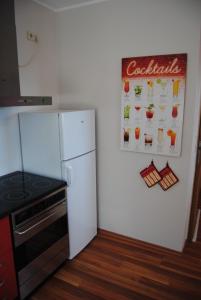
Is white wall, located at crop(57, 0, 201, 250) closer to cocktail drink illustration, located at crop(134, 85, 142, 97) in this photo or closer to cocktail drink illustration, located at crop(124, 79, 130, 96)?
cocktail drink illustration, located at crop(124, 79, 130, 96)

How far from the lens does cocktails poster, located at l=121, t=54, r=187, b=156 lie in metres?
2.06

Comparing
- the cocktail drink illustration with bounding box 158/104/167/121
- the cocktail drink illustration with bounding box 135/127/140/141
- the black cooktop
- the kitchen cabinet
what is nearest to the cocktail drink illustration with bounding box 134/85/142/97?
the cocktail drink illustration with bounding box 158/104/167/121

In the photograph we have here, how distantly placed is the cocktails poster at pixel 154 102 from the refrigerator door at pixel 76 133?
1.15ft

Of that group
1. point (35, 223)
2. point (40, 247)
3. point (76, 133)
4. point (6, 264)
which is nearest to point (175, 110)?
point (76, 133)

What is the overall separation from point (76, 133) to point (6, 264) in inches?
46.7

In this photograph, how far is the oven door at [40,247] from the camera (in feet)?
5.59

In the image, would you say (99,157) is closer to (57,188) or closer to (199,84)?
(57,188)

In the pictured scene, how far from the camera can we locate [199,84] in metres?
2.10

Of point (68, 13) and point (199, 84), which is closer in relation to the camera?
point (199, 84)

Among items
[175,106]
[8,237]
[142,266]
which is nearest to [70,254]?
[142,266]

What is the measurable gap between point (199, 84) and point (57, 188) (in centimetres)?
160

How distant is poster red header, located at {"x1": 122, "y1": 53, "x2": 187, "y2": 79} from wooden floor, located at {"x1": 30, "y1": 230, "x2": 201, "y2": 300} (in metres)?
1.80

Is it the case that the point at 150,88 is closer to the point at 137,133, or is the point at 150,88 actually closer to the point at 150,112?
the point at 150,112

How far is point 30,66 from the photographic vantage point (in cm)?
233
